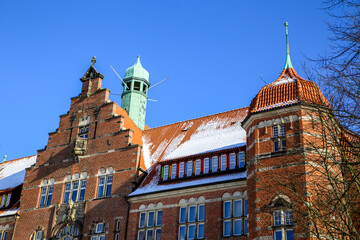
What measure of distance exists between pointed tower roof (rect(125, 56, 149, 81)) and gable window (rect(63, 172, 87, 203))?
1130 centimetres

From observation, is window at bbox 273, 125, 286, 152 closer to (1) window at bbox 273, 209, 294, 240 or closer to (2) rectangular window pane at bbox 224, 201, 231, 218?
(1) window at bbox 273, 209, 294, 240

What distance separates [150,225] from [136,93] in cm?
1442

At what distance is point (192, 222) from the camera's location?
84.0ft

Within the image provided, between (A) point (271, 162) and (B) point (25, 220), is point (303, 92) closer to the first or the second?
(A) point (271, 162)

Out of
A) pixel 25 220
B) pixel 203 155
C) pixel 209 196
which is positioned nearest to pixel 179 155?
pixel 203 155

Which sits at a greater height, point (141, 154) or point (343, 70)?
point (141, 154)

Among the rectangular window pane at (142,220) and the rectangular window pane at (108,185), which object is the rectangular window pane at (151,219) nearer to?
the rectangular window pane at (142,220)

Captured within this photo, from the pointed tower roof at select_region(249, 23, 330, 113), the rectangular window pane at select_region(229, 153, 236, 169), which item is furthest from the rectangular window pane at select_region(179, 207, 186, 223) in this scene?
the pointed tower roof at select_region(249, 23, 330, 113)

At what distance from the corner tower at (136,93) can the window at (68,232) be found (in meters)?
10.7

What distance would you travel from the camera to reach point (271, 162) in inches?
899

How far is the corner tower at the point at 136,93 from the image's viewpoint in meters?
37.7

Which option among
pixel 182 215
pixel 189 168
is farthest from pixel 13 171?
pixel 182 215

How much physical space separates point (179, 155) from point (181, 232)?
206 inches

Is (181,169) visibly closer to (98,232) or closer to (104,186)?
(104,186)
